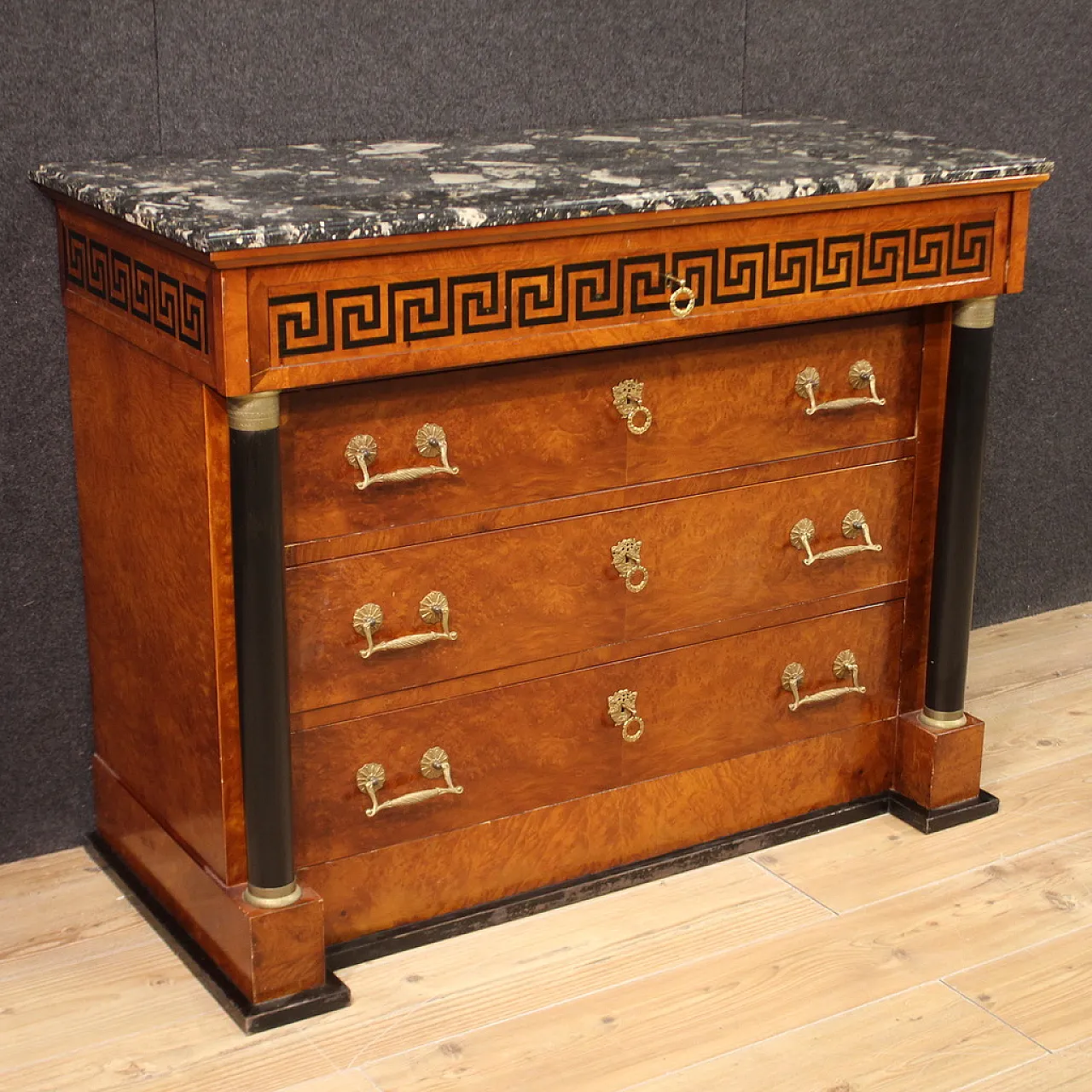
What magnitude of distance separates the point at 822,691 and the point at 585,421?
560 mm

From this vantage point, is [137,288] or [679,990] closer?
[137,288]

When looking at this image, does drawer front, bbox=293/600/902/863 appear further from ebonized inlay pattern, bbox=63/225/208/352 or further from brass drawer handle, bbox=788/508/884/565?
ebonized inlay pattern, bbox=63/225/208/352

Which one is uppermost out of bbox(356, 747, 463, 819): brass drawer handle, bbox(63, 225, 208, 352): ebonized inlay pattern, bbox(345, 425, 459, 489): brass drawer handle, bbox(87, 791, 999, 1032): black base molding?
bbox(63, 225, 208, 352): ebonized inlay pattern

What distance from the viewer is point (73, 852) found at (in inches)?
91.2

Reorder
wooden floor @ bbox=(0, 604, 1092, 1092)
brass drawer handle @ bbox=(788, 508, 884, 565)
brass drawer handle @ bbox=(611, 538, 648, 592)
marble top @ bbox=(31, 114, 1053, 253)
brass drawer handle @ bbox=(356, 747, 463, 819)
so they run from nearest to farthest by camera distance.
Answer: marble top @ bbox=(31, 114, 1053, 253)
wooden floor @ bbox=(0, 604, 1092, 1092)
brass drawer handle @ bbox=(356, 747, 463, 819)
brass drawer handle @ bbox=(611, 538, 648, 592)
brass drawer handle @ bbox=(788, 508, 884, 565)

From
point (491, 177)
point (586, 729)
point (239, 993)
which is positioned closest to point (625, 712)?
point (586, 729)

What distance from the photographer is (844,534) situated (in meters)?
2.28

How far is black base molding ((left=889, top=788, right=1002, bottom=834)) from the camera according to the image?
2385 mm

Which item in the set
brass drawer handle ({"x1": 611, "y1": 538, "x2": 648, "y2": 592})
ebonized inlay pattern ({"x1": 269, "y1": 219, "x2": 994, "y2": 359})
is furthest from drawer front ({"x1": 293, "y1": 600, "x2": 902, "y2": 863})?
ebonized inlay pattern ({"x1": 269, "y1": 219, "x2": 994, "y2": 359})

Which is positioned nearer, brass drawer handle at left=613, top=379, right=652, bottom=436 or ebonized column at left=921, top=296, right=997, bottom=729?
brass drawer handle at left=613, top=379, right=652, bottom=436

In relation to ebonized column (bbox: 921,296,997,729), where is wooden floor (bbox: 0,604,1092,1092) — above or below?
below

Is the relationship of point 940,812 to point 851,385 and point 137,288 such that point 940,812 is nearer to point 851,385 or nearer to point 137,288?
point 851,385

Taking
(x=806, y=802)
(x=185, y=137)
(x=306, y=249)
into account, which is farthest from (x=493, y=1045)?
(x=185, y=137)

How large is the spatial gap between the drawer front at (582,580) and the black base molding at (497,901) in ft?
1.04
